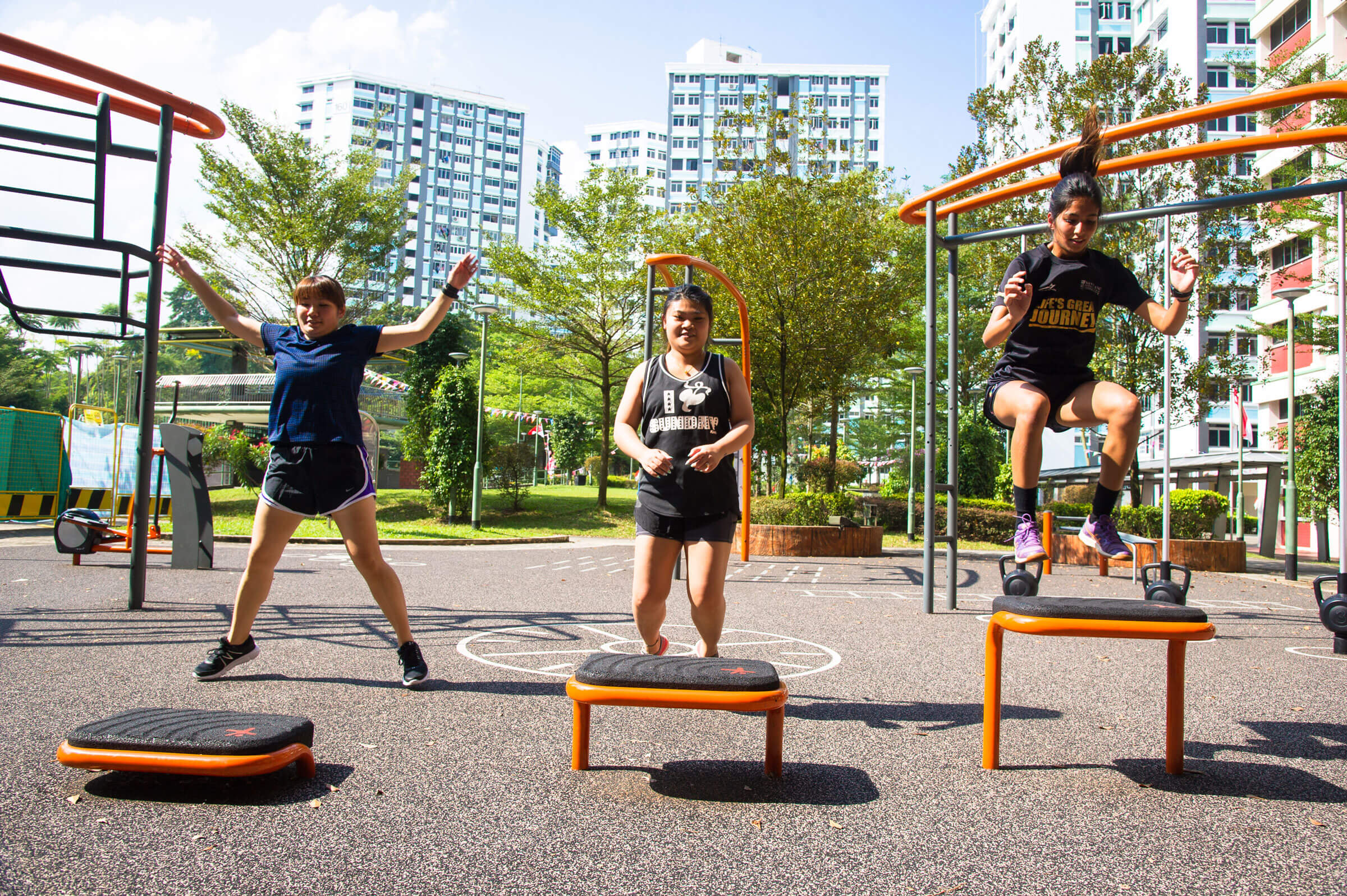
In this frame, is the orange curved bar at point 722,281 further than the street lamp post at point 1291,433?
No

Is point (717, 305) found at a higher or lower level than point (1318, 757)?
higher

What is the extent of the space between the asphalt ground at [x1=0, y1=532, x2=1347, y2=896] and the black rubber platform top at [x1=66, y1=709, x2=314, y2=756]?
0.16m

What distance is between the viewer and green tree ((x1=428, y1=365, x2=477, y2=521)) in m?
22.7

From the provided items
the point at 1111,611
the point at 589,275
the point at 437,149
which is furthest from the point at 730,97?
the point at 1111,611

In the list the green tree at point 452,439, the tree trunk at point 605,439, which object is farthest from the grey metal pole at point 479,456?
the tree trunk at point 605,439

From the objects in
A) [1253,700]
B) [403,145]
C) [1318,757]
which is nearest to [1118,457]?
[1318,757]

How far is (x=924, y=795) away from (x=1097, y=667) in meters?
3.03

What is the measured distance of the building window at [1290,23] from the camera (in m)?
35.6

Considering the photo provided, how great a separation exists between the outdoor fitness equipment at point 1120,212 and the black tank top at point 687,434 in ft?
8.30

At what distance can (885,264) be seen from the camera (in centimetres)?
2238

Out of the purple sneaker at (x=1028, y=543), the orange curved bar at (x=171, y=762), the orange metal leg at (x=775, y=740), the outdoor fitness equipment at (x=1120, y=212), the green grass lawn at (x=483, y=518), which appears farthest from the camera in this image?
the green grass lawn at (x=483, y=518)

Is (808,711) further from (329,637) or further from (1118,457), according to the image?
A: (329,637)

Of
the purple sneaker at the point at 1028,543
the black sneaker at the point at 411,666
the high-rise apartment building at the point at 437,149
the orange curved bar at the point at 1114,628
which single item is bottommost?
the black sneaker at the point at 411,666

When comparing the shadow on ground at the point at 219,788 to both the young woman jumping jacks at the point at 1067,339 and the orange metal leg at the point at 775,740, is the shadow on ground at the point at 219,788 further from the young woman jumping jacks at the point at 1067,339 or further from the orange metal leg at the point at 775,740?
the young woman jumping jacks at the point at 1067,339
